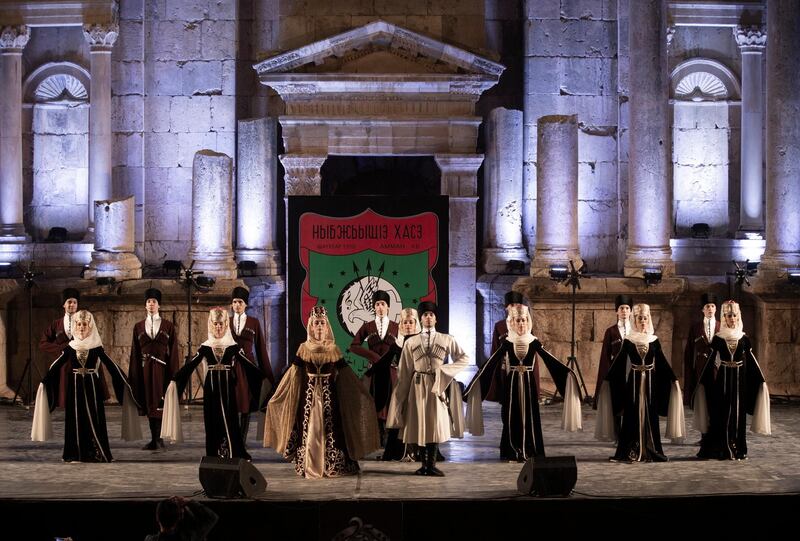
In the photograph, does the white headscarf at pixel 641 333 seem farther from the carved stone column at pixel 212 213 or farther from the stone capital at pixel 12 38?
the stone capital at pixel 12 38

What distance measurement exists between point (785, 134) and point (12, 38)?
1073cm

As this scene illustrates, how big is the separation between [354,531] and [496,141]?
11689 millimetres

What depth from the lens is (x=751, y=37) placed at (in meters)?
19.4

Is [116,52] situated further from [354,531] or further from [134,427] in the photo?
[354,531]

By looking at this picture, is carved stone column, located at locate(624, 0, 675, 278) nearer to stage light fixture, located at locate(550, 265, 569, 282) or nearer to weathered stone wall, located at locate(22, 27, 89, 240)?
stage light fixture, located at locate(550, 265, 569, 282)

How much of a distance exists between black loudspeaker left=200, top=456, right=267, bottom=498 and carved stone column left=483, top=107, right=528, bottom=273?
8666 mm

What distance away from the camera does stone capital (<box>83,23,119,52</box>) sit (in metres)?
19.4

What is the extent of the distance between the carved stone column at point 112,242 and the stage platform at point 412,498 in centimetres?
435

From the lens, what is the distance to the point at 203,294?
685 inches

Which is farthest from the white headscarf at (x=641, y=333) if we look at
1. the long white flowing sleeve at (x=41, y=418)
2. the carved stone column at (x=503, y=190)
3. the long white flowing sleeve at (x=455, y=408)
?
the carved stone column at (x=503, y=190)

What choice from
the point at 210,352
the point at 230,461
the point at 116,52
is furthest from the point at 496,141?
the point at 230,461

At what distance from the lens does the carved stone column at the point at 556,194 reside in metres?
18.2

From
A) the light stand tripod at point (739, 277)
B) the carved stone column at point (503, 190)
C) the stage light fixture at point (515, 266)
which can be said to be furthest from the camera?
the carved stone column at point (503, 190)

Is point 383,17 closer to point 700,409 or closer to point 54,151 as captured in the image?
point 54,151
